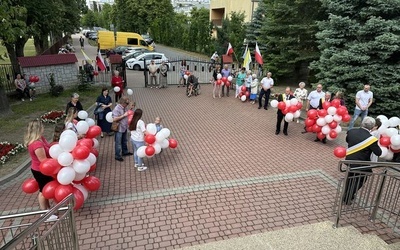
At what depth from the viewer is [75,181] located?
512cm

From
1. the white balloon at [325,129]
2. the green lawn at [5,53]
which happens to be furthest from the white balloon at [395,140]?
the green lawn at [5,53]

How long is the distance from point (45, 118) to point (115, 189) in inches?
232

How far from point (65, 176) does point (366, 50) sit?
11699 millimetres

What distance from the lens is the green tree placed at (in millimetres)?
11055

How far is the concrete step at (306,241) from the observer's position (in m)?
4.23

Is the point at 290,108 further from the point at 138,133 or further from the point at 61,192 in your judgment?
the point at 61,192

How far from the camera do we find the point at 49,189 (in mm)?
4758

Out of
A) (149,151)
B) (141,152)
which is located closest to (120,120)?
(141,152)

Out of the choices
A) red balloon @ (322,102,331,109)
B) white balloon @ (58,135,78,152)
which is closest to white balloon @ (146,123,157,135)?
white balloon @ (58,135,78,152)

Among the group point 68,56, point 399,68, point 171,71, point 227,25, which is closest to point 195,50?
point 227,25

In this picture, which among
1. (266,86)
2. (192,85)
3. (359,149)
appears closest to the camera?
(359,149)

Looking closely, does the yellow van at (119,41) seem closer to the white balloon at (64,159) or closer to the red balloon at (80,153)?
the red balloon at (80,153)

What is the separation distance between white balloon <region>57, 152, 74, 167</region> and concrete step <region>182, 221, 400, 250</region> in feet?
7.70

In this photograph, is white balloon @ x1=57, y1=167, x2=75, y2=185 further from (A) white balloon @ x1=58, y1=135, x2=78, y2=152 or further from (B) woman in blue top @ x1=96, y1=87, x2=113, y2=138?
(B) woman in blue top @ x1=96, y1=87, x2=113, y2=138
